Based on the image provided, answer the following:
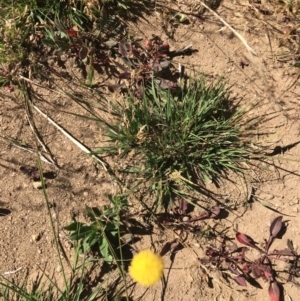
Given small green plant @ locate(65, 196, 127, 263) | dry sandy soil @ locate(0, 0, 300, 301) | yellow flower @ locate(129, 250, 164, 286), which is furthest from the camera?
dry sandy soil @ locate(0, 0, 300, 301)

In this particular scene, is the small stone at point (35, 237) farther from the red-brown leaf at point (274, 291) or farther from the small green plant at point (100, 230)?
the red-brown leaf at point (274, 291)

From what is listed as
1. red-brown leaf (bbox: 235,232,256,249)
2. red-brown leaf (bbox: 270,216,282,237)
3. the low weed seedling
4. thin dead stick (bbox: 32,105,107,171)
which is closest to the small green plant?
thin dead stick (bbox: 32,105,107,171)

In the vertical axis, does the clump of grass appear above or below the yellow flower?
above

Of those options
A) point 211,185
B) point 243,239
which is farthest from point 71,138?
point 243,239

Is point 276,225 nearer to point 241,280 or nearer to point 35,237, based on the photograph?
point 241,280

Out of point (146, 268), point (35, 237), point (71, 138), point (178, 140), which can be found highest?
point (178, 140)

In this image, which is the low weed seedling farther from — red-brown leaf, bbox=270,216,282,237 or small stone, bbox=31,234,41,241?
small stone, bbox=31,234,41,241
